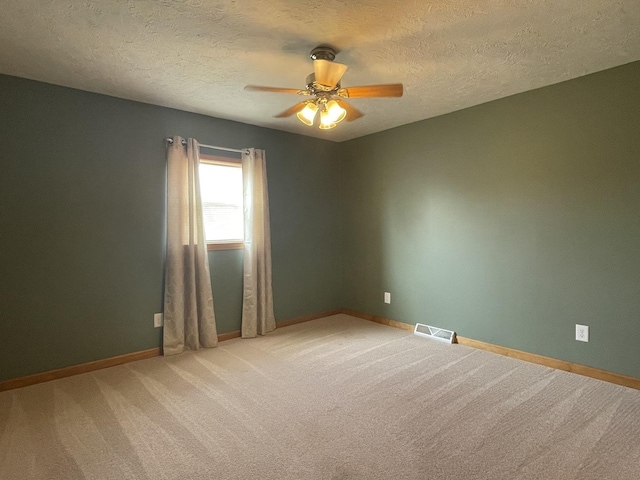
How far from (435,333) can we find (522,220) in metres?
1.46

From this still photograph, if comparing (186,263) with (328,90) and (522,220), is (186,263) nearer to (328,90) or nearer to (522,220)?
(328,90)

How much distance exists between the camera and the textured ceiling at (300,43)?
1.85 m

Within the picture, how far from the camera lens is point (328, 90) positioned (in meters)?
2.31

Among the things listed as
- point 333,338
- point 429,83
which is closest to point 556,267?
point 429,83

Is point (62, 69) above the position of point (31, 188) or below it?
above

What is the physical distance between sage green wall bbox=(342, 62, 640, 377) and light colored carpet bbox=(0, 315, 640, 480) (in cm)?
47

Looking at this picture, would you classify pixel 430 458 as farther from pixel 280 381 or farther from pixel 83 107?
pixel 83 107

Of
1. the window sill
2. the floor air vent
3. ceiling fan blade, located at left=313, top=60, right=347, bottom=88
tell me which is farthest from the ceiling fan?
the floor air vent

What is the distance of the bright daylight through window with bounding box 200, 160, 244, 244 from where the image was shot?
145 inches

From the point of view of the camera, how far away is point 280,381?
276 cm

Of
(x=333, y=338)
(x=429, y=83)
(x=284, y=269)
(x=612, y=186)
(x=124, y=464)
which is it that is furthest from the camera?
(x=284, y=269)

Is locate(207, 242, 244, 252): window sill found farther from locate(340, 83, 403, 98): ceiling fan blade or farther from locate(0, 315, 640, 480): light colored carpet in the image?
locate(340, 83, 403, 98): ceiling fan blade

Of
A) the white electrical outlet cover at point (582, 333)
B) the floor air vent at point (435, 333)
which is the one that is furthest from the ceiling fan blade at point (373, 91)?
the floor air vent at point (435, 333)

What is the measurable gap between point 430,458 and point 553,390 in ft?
4.41
